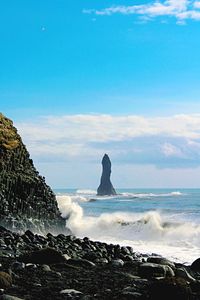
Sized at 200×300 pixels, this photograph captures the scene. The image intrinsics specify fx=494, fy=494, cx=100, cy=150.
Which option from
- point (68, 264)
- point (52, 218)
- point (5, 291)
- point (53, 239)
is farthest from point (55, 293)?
point (52, 218)

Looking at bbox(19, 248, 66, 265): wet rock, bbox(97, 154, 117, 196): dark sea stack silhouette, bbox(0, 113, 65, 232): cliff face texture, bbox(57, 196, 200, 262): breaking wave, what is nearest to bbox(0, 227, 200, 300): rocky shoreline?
bbox(19, 248, 66, 265): wet rock

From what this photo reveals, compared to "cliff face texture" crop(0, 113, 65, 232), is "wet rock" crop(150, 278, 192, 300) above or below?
Result: below

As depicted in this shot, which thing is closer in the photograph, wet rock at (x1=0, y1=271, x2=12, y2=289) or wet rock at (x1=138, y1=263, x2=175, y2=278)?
wet rock at (x1=0, y1=271, x2=12, y2=289)

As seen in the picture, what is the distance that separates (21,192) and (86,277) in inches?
472

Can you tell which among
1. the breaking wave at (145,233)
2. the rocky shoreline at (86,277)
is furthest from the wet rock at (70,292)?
the breaking wave at (145,233)

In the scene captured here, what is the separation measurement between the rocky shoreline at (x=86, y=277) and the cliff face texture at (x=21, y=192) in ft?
19.3

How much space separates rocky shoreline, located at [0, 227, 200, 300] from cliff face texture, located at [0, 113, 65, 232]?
589 centimetres

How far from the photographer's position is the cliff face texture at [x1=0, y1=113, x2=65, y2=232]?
20812 millimetres

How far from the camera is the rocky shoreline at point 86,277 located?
845 centimetres

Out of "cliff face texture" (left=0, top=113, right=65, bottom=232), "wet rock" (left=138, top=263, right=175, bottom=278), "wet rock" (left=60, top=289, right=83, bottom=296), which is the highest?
"cliff face texture" (left=0, top=113, right=65, bottom=232)

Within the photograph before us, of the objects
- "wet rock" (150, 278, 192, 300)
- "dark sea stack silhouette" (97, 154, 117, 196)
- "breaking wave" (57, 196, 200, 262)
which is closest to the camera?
"wet rock" (150, 278, 192, 300)

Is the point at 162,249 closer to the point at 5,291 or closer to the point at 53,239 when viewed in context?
the point at 53,239

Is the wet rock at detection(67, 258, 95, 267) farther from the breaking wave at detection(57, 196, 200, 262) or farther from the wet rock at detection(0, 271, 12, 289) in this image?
the breaking wave at detection(57, 196, 200, 262)

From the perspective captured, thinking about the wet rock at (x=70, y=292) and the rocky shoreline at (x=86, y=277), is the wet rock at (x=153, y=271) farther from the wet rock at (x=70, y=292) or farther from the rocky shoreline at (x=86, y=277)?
the wet rock at (x=70, y=292)
